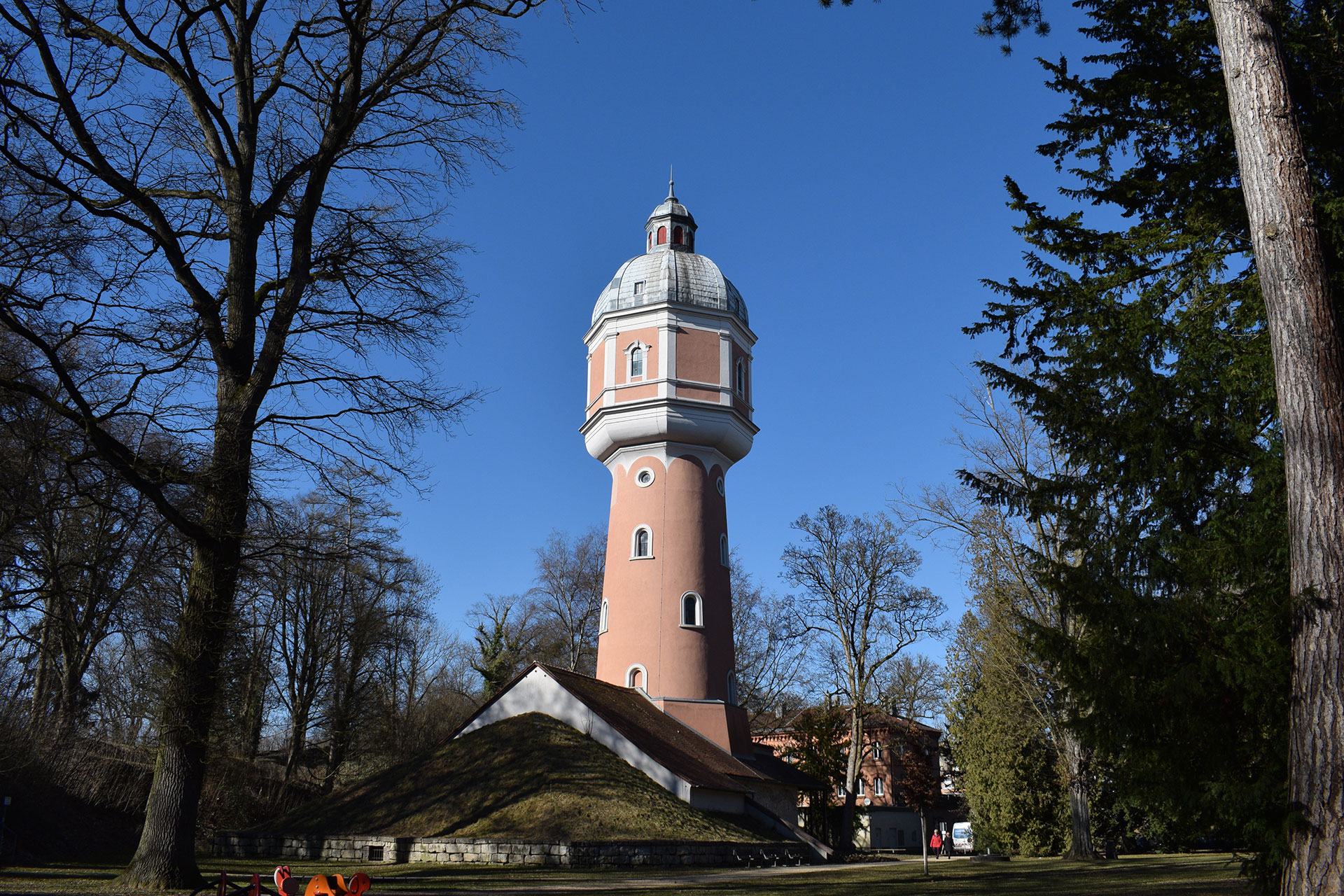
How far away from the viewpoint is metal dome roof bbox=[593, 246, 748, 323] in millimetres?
31078

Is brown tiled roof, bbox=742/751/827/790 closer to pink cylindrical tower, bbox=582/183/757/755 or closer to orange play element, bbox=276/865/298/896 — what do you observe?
pink cylindrical tower, bbox=582/183/757/755

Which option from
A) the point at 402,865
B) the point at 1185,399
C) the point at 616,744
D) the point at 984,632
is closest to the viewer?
the point at 1185,399

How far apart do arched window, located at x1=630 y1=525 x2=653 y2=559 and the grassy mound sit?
6709 mm

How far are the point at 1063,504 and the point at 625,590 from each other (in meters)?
19.4

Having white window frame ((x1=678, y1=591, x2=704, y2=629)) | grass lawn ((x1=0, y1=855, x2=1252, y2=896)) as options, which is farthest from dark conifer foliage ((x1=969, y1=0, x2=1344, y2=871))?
white window frame ((x1=678, y1=591, x2=704, y2=629))

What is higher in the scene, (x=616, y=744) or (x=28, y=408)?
(x=28, y=408)

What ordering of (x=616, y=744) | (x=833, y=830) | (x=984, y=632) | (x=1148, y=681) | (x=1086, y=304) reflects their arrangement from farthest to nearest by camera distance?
(x=833, y=830), (x=984, y=632), (x=616, y=744), (x=1086, y=304), (x=1148, y=681)

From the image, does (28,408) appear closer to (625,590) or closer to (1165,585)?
(1165,585)

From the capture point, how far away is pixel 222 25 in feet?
41.0

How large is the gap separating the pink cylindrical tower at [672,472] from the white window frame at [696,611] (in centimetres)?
4

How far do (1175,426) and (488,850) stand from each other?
14.1 meters

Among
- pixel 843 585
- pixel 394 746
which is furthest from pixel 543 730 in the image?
pixel 843 585

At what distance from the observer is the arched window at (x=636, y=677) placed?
2834 cm

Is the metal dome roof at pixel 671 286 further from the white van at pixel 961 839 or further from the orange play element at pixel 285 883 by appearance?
the white van at pixel 961 839
